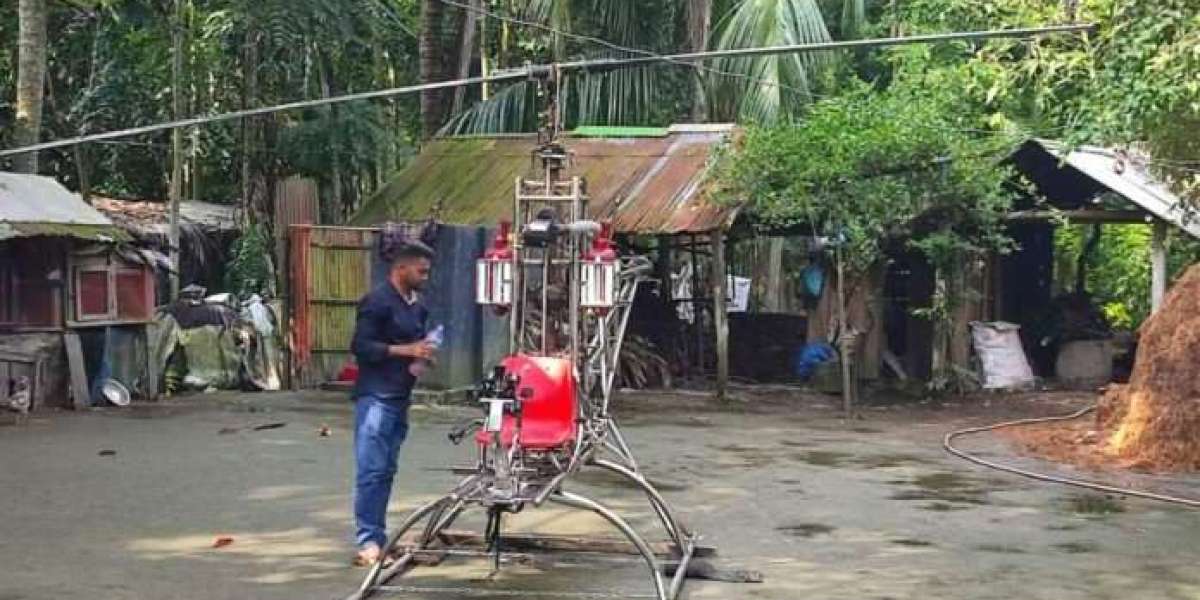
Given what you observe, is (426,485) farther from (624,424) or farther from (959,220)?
(959,220)

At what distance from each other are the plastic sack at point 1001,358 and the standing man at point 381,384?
497 inches

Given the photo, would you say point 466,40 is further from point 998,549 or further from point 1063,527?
point 998,549

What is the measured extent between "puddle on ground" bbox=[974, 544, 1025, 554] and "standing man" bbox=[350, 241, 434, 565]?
3.52 metres

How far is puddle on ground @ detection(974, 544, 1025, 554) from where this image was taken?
797 centimetres

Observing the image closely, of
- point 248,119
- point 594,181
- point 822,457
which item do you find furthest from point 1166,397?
point 248,119

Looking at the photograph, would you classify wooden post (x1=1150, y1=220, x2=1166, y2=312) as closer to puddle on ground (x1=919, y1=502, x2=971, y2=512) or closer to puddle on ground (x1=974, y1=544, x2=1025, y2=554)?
puddle on ground (x1=919, y1=502, x2=971, y2=512)

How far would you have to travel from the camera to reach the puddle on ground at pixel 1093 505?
940 cm

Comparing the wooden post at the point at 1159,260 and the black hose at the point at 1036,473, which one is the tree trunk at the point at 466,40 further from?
the black hose at the point at 1036,473

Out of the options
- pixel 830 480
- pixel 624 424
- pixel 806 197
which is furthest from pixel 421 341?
pixel 806 197

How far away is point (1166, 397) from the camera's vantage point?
1168 centimetres

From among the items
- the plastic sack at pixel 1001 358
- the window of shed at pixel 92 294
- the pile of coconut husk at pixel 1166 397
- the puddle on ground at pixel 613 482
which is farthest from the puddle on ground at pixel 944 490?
the window of shed at pixel 92 294

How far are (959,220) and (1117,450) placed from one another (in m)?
4.93

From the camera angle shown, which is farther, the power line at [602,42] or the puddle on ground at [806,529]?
the power line at [602,42]

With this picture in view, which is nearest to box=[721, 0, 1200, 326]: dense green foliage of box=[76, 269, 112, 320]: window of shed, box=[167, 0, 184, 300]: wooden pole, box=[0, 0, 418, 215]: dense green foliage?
box=[76, 269, 112, 320]: window of shed
